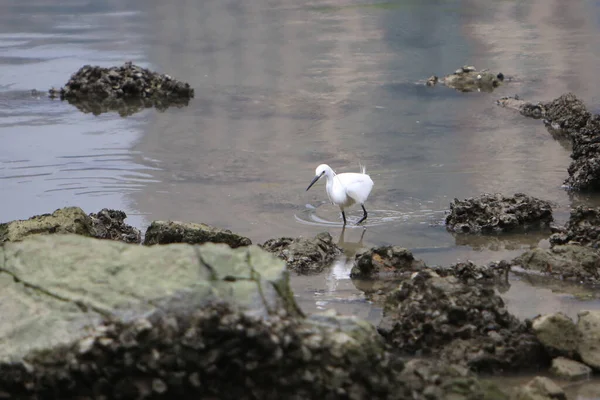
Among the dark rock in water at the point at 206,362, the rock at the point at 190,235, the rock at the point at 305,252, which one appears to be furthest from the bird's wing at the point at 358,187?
the dark rock in water at the point at 206,362

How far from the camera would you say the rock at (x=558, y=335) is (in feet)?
16.1

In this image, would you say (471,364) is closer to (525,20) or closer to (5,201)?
(5,201)

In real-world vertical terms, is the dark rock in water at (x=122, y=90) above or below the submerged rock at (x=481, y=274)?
above

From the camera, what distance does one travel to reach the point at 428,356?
16.6ft

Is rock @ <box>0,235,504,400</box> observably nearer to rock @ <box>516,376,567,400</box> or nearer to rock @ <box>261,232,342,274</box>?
rock @ <box>516,376,567,400</box>

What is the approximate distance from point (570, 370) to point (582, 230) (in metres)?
2.44

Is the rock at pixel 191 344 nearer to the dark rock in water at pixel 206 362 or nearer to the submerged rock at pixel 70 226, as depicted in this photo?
the dark rock in water at pixel 206 362

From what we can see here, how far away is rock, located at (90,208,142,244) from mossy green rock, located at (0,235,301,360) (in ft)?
10.2

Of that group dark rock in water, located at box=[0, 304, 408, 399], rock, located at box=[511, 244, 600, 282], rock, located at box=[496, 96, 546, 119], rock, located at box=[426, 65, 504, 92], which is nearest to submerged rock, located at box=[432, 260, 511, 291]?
rock, located at box=[511, 244, 600, 282]

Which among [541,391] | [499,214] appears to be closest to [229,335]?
[541,391]

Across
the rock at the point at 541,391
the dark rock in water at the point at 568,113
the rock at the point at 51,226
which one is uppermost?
the dark rock in water at the point at 568,113

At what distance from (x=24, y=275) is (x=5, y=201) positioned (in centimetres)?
524

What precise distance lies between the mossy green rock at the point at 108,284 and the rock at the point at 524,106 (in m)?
8.55

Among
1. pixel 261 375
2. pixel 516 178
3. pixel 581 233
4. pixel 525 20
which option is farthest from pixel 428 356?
pixel 525 20
